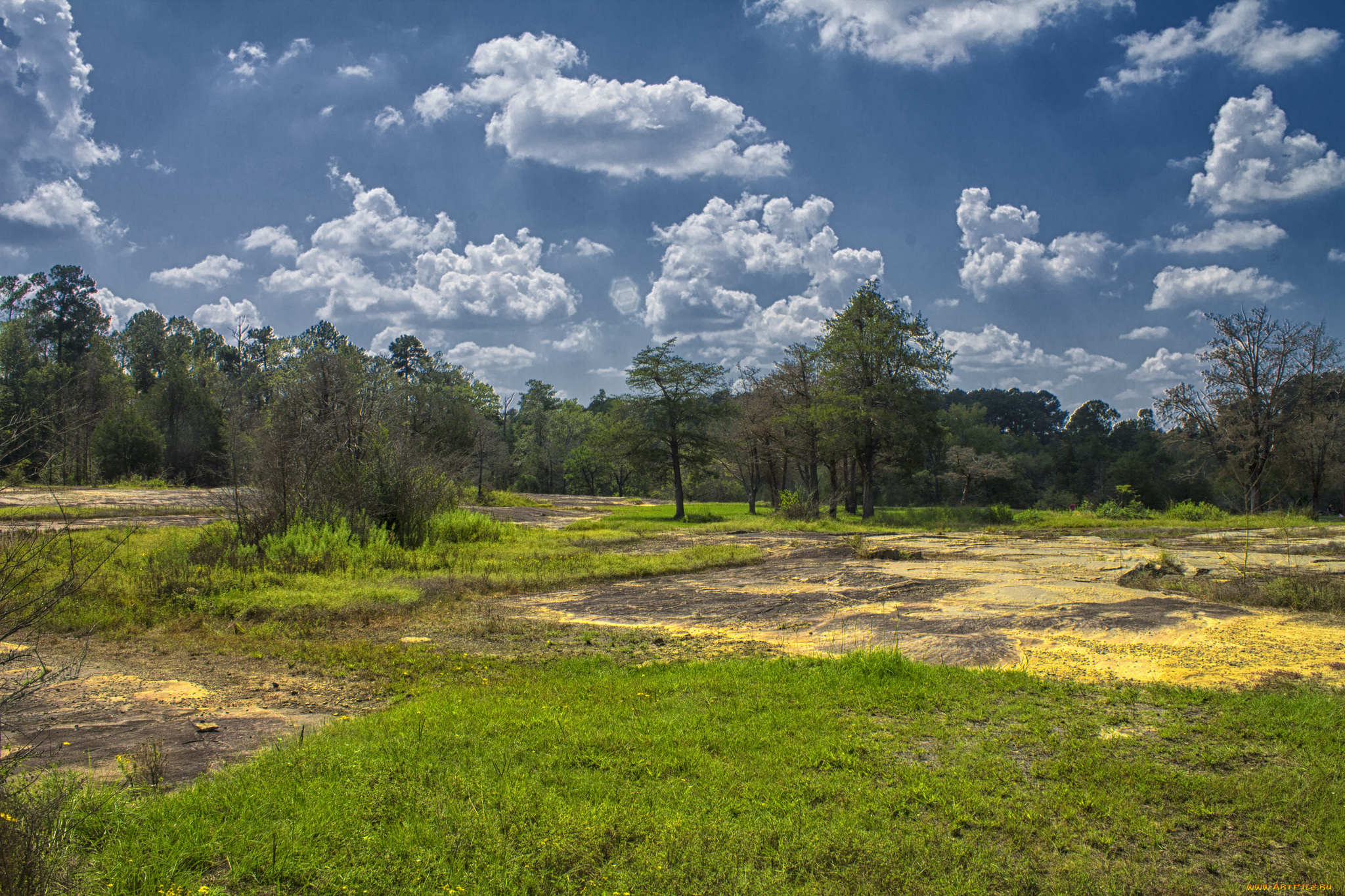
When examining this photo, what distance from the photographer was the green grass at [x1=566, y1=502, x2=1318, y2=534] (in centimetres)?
2650

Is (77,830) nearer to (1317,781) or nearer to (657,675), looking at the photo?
(657,675)

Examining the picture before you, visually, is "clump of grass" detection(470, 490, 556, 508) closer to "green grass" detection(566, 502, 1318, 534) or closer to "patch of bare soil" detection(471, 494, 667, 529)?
"patch of bare soil" detection(471, 494, 667, 529)

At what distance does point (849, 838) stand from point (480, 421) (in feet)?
157

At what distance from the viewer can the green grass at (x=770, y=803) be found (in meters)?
3.51

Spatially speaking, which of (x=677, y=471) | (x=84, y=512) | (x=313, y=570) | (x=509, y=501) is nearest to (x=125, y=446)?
(x=509, y=501)

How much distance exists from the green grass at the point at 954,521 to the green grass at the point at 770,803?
2053 centimetres

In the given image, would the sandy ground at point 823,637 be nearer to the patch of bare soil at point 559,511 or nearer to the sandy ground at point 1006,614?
the sandy ground at point 1006,614

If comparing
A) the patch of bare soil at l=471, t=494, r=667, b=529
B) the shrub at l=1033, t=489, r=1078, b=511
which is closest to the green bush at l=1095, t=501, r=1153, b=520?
the shrub at l=1033, t=489, r=1078, b=511

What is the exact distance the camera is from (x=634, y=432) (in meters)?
34.6

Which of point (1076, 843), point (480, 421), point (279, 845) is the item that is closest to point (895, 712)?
point (1076, 843)

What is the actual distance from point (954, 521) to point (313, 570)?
26.2 m

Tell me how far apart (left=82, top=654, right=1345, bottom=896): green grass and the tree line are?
2.45 meters

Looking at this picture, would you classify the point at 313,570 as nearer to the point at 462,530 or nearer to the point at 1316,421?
the point at 462,530

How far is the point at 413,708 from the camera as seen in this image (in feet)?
19.4
